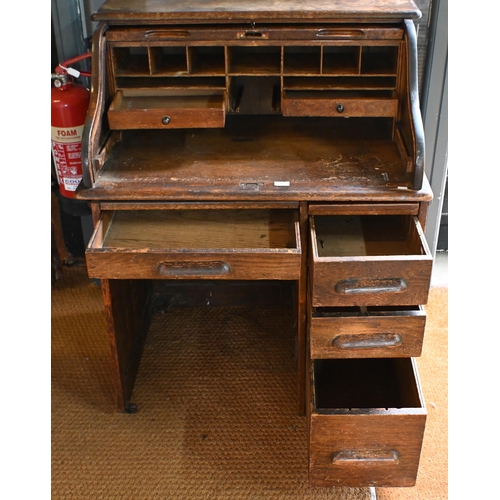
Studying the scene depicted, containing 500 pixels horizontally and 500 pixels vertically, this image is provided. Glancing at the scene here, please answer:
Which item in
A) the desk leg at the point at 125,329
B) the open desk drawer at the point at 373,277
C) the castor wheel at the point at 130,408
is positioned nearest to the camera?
the open desk drawer at the point at 373,277

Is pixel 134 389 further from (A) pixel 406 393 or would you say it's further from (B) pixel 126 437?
(A) pixel 406 393

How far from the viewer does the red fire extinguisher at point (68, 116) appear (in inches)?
85.7

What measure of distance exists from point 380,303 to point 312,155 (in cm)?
52

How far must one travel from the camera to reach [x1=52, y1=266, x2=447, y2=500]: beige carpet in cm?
187

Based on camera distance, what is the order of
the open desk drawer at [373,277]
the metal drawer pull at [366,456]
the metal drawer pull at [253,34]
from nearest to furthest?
the open desk drawer at [373,277] < the metal drawer pull at [366,456] < the metal drawer pull at [253,34]

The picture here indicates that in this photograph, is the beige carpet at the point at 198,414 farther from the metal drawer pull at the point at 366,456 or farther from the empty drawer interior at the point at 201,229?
the empty drawer interior at the point at 201,229

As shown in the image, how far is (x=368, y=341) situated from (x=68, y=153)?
120 cm

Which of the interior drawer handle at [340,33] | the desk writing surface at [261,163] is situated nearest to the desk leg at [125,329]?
the desk writing surface at [261,163]

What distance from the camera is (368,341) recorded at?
66.9 inches

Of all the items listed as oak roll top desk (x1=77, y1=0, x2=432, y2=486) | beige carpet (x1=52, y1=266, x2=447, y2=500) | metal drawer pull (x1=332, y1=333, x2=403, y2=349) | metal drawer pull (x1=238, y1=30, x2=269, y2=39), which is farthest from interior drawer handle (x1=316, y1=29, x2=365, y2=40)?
beige carpet (x1=52, y1=266, x2=447, y2=500)

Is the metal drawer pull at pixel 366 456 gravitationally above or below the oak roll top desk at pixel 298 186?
below

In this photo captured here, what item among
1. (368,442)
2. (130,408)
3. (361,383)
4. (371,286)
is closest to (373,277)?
(371,286)

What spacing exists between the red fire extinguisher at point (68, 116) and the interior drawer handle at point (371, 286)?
42.6 inches

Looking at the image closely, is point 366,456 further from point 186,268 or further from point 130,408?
point 130,408
